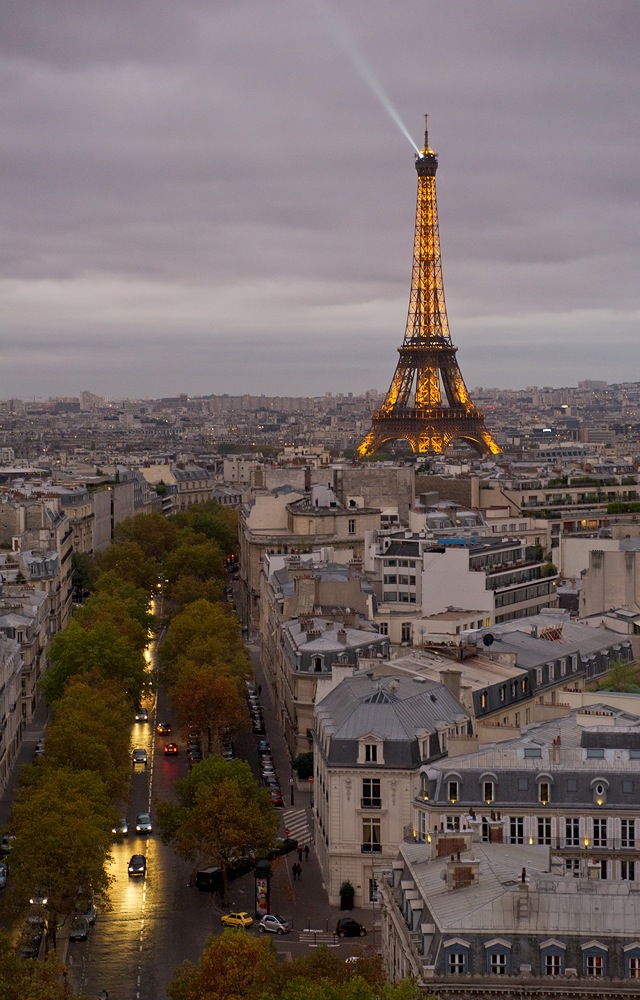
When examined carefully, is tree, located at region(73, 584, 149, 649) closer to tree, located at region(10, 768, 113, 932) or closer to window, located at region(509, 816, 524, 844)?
tree, located at region(10, 768, 113, 932)

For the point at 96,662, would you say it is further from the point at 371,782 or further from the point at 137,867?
the point at 371,782

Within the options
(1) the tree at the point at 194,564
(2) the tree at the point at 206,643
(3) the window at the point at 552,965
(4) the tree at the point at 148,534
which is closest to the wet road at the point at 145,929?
(3) the window at the point at 552,965

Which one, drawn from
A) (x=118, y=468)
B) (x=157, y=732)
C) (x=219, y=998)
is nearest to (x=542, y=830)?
(x=219, y=998)

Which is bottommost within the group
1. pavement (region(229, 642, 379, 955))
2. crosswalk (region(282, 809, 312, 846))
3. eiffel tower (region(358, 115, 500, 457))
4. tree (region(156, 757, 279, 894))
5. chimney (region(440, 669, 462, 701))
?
pavement (region(229, 642, 379, 955))

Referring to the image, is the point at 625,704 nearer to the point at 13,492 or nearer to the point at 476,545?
the point at 476,545

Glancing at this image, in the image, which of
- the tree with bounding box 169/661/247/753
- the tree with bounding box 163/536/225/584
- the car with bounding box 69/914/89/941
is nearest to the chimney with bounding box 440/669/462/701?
the car with bounding box 69/914/89/941
